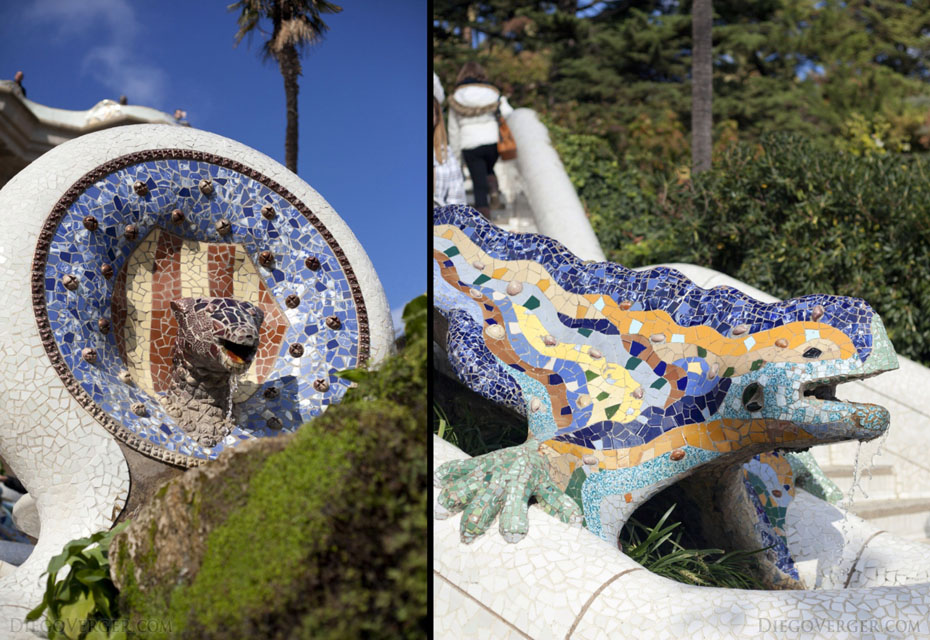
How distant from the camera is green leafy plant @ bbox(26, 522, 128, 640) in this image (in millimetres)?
3396

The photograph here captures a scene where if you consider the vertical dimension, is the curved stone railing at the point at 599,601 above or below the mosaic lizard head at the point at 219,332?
below

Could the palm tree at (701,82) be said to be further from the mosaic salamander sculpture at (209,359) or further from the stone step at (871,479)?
the mosaic salamander sculpture at (209,359)

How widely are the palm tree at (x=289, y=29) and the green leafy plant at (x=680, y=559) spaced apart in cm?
448

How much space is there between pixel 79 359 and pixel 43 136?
155 inches

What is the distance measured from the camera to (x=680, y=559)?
4723 millimetres

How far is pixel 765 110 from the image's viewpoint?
1728cm

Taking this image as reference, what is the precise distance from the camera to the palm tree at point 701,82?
12.1 metres

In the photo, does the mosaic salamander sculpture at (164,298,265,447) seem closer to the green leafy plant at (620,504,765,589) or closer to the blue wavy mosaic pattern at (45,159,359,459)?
the blue wavy mosaic pattern at (45,159,359,459)

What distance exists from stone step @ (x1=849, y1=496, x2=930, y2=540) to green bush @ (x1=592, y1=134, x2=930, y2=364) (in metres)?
2.10

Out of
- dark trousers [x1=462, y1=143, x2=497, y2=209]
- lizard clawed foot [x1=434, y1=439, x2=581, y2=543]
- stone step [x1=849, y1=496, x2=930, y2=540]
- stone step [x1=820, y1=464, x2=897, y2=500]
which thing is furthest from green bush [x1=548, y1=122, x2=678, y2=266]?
lizard clawed foot [x1=434, y1=439, x2=581, y2=543]

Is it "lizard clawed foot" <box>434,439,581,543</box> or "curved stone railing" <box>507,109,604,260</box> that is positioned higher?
"lizard clawed foot" <box>434,439,581,543</box>

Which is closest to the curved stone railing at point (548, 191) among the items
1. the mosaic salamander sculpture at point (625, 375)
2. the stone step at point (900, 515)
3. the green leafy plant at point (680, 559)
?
the stone step at point (900, 515)

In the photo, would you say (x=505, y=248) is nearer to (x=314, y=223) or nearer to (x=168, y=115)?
(x=314, y=223)

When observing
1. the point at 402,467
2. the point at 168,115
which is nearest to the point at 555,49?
the point at 168,115
